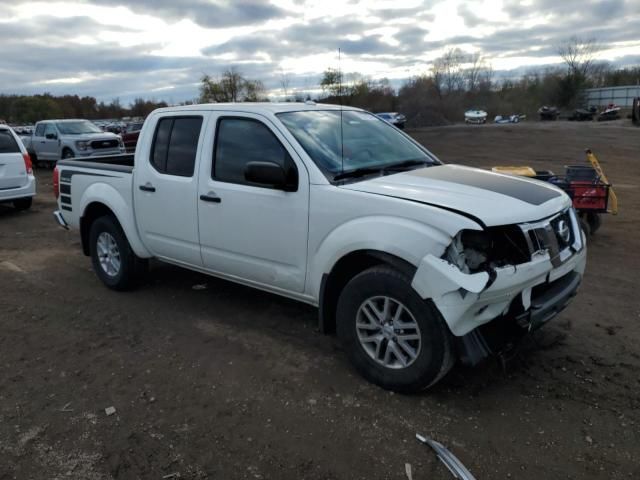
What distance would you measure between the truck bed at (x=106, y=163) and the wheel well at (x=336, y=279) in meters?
2.75

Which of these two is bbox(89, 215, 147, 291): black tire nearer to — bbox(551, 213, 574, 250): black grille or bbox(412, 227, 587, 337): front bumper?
bbox(412, 227, 587, 337): front bumper

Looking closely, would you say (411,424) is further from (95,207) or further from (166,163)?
(95,207)

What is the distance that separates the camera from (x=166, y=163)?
5.08 metres

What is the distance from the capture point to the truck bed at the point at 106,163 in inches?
223

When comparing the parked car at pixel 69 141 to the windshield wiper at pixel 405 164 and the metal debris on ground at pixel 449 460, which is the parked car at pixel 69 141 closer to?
the windshield wiper at pixel 405 164

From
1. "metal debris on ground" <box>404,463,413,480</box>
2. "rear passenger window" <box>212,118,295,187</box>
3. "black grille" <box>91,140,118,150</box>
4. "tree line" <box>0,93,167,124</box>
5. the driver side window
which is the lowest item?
"metal debris on ground" <box>404,463,413,480</box>

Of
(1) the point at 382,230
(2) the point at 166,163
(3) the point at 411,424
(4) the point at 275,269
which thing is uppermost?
(2) the point at 166,163

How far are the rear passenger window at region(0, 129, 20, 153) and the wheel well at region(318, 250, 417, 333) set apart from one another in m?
9.67

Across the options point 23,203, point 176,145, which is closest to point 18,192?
point 23,203

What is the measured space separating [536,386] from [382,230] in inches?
61.1

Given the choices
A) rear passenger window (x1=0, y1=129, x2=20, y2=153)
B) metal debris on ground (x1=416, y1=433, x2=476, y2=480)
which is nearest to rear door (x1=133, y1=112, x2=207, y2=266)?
metal debris on ground (x1=416, y1=433, x2=476, y2=480)

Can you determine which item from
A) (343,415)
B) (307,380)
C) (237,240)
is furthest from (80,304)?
(343,415)

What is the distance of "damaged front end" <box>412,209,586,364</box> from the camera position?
3080 millimetres

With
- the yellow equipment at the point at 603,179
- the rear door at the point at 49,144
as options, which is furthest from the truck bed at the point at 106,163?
the rear door at the point at 49,144
